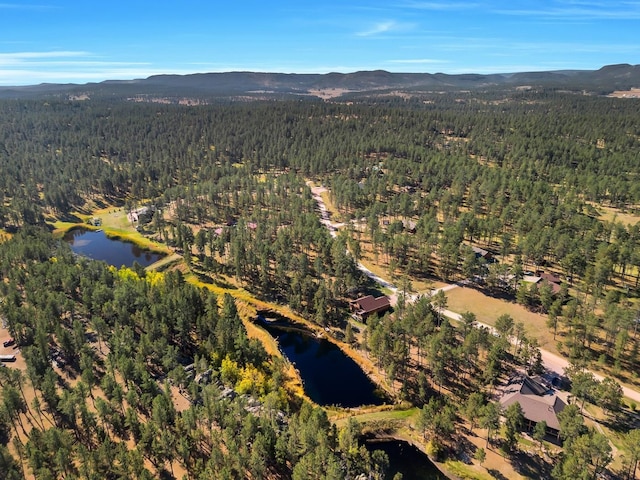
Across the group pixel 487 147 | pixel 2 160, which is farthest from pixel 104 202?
pixel 487 147

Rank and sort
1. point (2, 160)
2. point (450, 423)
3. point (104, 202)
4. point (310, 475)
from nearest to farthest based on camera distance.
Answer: point (310, 475) < point (450, 423) < point (104, 202) < point (2, 160)

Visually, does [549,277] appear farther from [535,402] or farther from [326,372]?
[326,372]

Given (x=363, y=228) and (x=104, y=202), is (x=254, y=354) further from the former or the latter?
(x=104, y=202)

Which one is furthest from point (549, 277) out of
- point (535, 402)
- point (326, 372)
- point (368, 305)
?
point (326, 372)

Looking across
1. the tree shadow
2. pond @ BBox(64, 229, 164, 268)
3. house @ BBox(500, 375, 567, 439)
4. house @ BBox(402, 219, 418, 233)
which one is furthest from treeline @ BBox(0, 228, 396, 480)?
house @ BBox(402, 219, 418, 233)

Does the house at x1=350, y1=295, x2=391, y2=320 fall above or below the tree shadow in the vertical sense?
above

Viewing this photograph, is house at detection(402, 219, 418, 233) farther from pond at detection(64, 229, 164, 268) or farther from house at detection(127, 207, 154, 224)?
house at detection(127, 207, 154, 224)

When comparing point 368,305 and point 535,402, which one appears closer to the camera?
point 535,402
